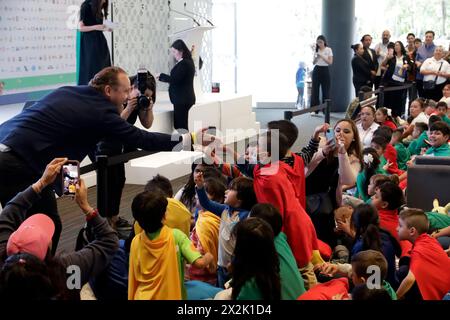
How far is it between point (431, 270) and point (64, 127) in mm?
1944

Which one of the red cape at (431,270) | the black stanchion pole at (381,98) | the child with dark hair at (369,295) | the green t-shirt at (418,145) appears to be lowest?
the red cape at (431,270)

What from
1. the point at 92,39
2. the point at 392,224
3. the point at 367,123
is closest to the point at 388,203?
the point at 392,224

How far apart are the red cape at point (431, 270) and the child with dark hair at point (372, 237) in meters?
0.15

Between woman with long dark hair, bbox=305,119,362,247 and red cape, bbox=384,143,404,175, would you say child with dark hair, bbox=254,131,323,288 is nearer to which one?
woman with long dark hair, bbox=305,119,362,247

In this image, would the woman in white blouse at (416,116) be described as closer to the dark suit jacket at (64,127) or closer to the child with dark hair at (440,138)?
the child with dark hair at (440,138)

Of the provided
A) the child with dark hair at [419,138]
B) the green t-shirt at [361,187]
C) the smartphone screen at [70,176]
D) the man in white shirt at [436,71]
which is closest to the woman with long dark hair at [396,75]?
the man in white shirt at [436,71]

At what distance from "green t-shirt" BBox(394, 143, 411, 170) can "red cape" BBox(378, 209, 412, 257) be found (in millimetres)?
2359

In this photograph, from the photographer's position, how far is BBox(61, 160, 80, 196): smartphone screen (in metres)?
3.22

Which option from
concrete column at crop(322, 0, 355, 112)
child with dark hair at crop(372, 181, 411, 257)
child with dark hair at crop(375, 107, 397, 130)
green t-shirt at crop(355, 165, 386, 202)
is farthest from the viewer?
concrete column at crop(322, 0, 355, 112)

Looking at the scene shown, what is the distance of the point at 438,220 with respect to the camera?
15.6 ft

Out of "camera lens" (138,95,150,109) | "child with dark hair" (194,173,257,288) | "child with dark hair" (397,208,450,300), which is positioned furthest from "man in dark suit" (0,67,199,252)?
"child with dark hair" (397,208,450,300)

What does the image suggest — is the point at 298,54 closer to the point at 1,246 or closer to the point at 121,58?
the point at 121,58

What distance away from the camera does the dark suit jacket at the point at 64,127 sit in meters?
3.94

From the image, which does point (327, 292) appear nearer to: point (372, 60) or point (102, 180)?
point (102, 180)
